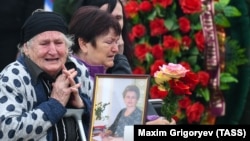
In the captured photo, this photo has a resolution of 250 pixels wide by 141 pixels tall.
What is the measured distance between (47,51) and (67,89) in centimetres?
24

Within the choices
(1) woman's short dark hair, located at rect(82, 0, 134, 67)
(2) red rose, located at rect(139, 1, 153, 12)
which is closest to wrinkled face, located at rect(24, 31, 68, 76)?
(1) woman's short dark hair, located at rect(82, 0, 134, 67)

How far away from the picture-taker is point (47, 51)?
14.9 feet

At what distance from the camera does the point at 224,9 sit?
274 inches

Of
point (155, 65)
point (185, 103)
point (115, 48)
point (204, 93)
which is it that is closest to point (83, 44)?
point (115, 48)

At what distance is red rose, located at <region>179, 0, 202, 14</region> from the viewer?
6.54 m

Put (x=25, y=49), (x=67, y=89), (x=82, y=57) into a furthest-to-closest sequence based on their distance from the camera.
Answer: (x=82, y=57) → (x=25, y=49) → (x=67, y=89)

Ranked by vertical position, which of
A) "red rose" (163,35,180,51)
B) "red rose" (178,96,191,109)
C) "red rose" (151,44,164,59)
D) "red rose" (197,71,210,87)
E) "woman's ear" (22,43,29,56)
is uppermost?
"red rose" (163,35,180,51)

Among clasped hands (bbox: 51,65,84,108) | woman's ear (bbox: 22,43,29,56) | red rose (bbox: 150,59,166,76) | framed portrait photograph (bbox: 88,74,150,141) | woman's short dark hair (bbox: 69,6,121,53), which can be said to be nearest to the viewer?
framed portrait photograph (bbox: 88,74,150,141)

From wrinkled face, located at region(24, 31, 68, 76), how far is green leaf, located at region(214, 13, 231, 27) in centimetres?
258

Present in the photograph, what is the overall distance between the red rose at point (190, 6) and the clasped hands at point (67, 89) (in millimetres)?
2167

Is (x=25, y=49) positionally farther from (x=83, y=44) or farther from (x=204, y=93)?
(x=204, y=93)

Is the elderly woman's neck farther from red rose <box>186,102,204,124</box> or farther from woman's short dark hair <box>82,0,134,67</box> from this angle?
red rose <box>186,102,204,124</box>

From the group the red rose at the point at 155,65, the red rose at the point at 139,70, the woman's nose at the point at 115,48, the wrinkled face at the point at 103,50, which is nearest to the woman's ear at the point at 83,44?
the wrinkled face at the point at 103,50

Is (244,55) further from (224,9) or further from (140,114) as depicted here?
(140,114)
